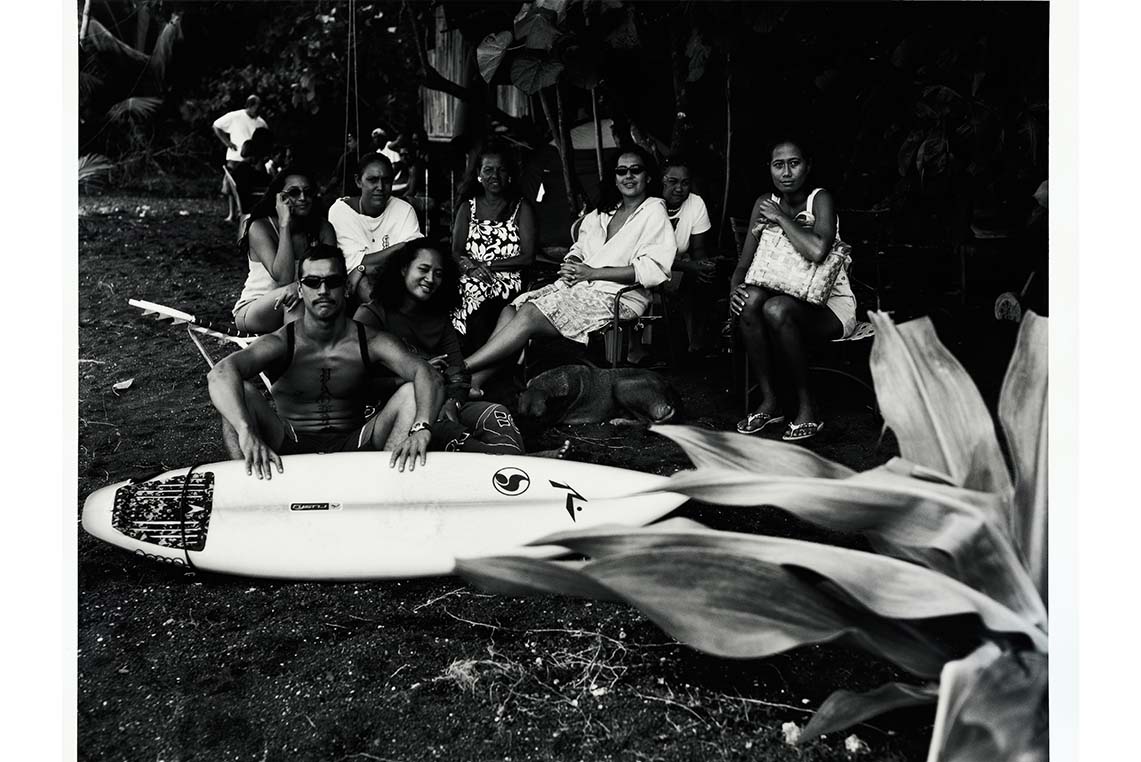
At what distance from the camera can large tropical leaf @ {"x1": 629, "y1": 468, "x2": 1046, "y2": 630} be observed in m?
3.44

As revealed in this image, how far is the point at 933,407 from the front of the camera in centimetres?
364

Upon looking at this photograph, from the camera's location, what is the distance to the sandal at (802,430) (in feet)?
12.5

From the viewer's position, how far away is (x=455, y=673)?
3350 mm

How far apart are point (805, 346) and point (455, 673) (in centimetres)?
160

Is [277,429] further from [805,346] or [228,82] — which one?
[805,346]

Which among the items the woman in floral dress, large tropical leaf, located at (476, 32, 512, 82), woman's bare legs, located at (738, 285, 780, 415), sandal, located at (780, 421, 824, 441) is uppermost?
large tropical leaf, located at (476, 32, 512, 82)

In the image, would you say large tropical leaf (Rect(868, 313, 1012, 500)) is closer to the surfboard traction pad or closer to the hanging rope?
the hanging rope

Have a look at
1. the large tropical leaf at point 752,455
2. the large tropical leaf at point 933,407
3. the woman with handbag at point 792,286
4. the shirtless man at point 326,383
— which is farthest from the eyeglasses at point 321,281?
the large tropical leaf at point 933,407

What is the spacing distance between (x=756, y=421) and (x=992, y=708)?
113 cm

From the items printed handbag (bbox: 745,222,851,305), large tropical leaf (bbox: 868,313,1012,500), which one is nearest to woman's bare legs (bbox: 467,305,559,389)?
printed handbag (bbox: 745,222,851,305)

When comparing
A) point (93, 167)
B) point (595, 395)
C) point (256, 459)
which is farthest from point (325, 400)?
point (93, 167)

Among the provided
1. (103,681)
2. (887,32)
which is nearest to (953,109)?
(887,32)

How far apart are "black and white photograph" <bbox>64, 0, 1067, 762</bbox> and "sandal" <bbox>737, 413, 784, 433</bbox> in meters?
0.03

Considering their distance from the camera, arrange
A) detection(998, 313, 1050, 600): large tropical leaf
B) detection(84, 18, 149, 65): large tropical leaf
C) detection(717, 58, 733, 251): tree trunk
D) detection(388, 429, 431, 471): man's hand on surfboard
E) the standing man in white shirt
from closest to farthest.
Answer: detection(998, 313, 1050, 600): large tropical leaf
detection(388, 429, 431, 471): man's hand on surfboard
detection(84, 18, 149, 65): large tropical leaf
the standing man in white shirt
detection(717, 58, 733, 251): tree trunk
